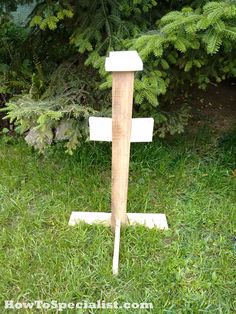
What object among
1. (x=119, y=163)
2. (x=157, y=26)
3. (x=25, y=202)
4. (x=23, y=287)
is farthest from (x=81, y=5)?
(x=23, y=287)

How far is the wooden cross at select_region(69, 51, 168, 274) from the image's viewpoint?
6.43 feet

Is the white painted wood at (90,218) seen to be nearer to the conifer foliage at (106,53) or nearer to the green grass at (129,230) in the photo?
the green grass at (129,230)

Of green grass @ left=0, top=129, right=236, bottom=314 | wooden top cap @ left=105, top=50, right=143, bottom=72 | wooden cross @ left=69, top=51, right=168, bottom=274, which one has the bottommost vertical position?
green grass @ left=0, top=129, right=236, bottom=314

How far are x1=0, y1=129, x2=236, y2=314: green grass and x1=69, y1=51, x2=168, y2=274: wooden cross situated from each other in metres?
0.09

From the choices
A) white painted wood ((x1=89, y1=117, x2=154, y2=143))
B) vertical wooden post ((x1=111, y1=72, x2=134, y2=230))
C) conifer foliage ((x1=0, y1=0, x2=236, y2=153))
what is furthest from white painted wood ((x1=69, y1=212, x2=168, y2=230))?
white painted wood ((x1=89, y1=117, x2=154, y2=143))

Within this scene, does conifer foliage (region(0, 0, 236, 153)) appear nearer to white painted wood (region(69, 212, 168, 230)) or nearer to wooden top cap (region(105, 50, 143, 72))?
wooden top cap (region(105, 50, 143, 72))

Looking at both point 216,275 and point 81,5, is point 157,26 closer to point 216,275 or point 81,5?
point 81,5

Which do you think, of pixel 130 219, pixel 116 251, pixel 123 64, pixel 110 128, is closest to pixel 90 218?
pixel 130 219

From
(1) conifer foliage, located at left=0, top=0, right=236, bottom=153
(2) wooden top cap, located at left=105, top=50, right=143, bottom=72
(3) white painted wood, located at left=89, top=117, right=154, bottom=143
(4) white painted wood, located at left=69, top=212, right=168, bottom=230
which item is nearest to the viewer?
(2) wooden top cap, located at left=105, top=50, right=143, bottom=72

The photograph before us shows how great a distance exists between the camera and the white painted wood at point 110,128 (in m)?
2.17

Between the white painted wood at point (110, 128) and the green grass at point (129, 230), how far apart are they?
28.0 inches

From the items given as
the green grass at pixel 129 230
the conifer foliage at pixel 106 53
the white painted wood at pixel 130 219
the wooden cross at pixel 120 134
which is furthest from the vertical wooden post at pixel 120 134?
the conifer foliage at pixel 106 53

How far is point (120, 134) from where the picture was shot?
2164 millimetres

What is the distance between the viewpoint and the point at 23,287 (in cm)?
219
